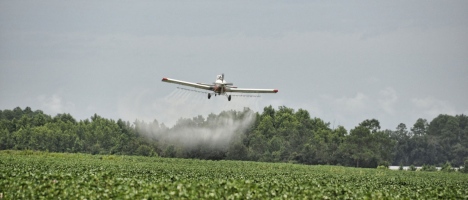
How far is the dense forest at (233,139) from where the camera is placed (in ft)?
422

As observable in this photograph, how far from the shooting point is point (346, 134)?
15625cm

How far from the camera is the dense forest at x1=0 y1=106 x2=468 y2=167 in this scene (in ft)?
422

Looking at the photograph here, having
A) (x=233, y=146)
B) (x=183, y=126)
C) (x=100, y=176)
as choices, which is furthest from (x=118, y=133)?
(x=100, y=176)

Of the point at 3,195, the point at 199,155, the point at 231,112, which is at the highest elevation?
the point at 231,112

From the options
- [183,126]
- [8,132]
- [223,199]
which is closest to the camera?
[223,199]

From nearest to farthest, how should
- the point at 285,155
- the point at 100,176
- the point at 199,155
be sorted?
the point at 100,176
the point at 199,155
the point at 285,155

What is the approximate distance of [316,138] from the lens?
500ft

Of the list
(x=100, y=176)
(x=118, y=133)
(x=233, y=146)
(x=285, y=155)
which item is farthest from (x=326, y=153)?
(x=100, y=176)

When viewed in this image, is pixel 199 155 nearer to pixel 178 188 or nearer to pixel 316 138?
pixel 316 138

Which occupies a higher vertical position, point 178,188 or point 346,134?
point 346,134

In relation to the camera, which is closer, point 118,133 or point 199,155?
point 199,155

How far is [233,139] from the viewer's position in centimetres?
13650

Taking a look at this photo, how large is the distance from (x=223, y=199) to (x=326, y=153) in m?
111

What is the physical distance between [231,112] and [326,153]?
24.6 metres
